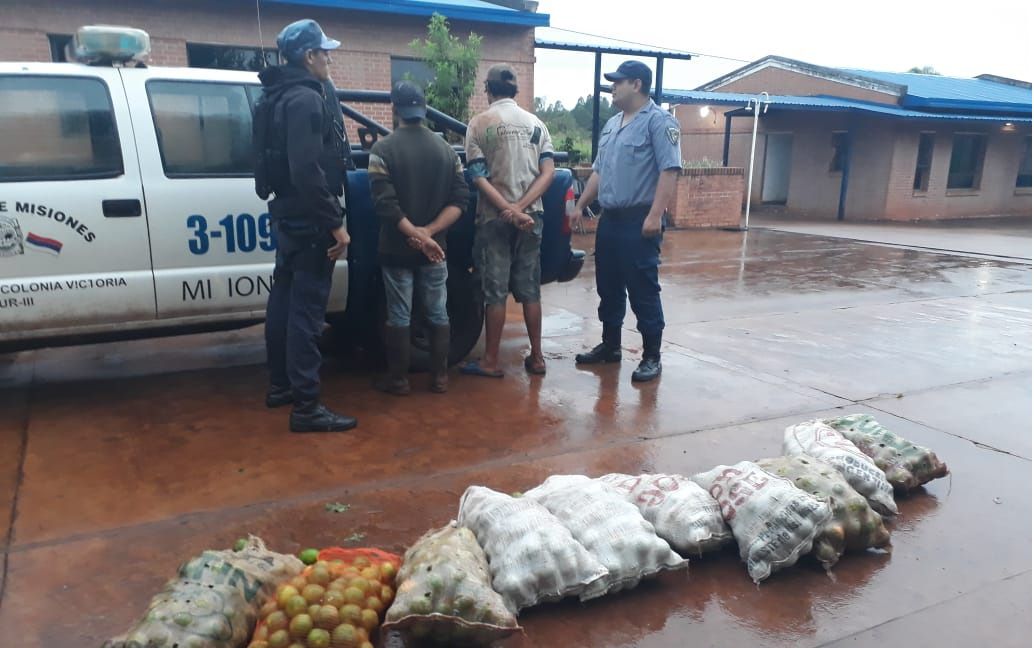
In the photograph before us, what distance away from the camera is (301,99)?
3.82m

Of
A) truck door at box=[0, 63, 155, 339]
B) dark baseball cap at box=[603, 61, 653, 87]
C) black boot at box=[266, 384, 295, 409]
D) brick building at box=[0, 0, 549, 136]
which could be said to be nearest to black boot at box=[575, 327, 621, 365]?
dark baseball cap at box=[603, 61, 653, 87]

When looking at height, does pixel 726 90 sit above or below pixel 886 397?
above

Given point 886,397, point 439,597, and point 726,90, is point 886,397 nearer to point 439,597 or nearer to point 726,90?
point 439,597

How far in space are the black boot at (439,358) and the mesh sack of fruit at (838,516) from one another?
2.26m

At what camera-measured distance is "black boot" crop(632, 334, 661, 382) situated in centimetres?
521

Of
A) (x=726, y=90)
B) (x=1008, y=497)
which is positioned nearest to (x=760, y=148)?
(x=726, y=90)

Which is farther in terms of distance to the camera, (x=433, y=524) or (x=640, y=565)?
(x=433, y=524)

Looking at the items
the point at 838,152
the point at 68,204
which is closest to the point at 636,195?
the point at 68,204

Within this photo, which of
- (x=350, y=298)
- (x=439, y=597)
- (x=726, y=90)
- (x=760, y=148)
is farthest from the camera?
(x=726, y=90)

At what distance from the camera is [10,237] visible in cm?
404

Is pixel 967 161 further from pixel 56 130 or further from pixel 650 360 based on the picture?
pixel 56 130

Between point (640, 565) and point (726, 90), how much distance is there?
79.3 ft

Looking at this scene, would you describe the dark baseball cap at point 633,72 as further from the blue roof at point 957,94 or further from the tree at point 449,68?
the blue roof at point 957,94

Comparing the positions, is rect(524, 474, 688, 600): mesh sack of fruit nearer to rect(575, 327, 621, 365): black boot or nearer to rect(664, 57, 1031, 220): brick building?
rect(575, 327, 621, 365): black boot
